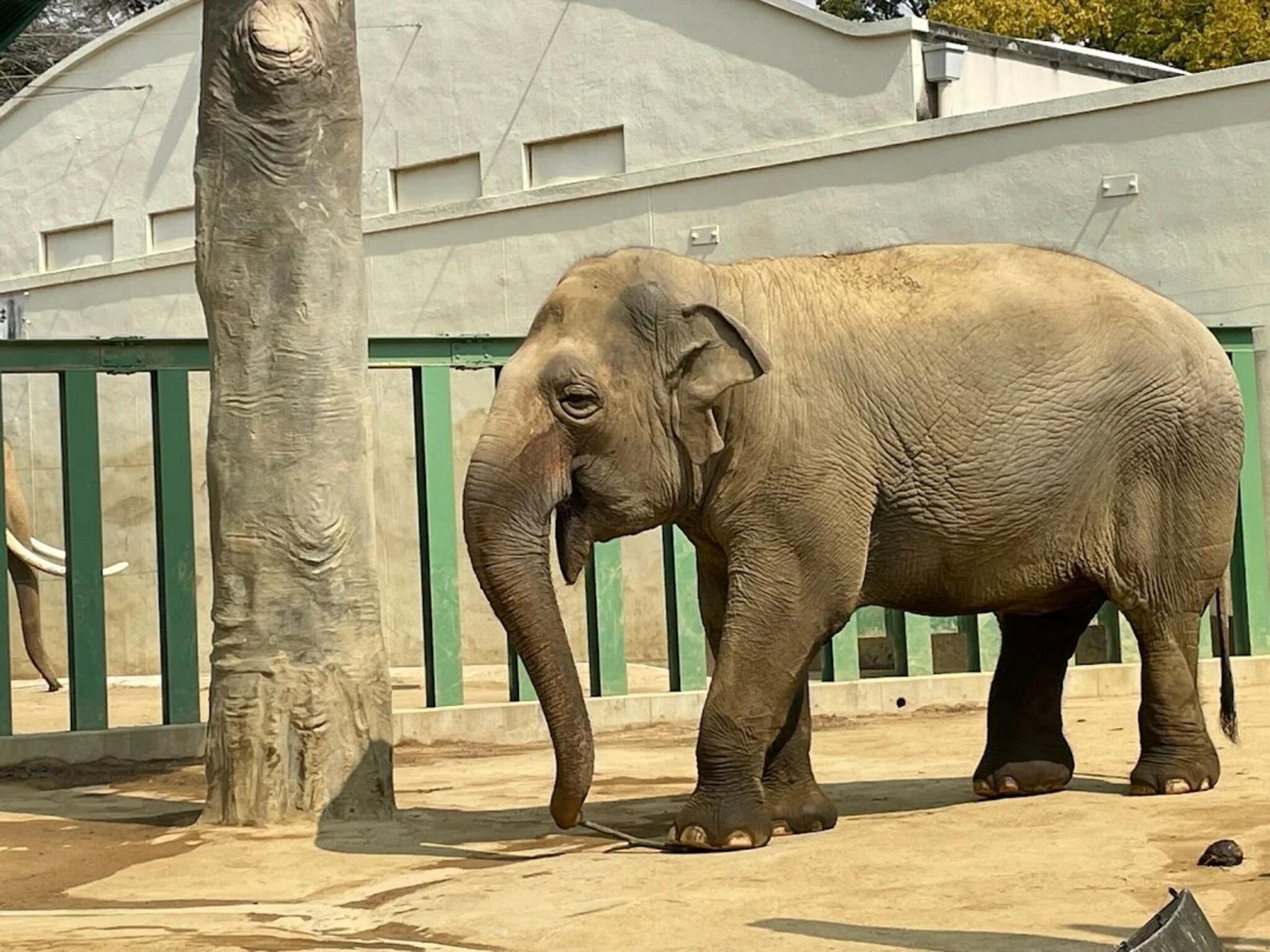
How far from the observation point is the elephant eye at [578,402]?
650cm

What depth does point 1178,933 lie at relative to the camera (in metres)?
3.51

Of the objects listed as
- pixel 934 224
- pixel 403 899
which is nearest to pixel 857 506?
pixel 403 899

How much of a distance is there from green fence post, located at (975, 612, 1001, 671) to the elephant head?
5.74m

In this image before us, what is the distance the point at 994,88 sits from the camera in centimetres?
1775

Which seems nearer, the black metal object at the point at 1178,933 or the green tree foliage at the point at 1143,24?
the black metal object at the point at 1178,933

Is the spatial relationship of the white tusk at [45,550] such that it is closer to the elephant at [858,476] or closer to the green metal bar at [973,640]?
the green metal bar at [973,640]

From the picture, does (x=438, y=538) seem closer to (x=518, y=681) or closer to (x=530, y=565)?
(x=518, y=681)

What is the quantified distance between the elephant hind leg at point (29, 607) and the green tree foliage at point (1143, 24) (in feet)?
54.4

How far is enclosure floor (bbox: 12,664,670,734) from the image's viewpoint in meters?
12.6

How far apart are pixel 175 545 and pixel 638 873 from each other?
15.0 ft

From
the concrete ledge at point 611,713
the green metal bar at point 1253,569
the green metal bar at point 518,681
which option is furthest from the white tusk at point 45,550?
the green metal bar at point 1253,569

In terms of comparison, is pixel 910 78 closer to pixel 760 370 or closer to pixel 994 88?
pixel 994 88

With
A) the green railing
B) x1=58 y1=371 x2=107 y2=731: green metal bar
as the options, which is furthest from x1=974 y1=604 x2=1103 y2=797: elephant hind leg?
x1=58 y1=371 x2=107 y2=731: green metal bar

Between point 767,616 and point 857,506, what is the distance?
1.61 ft
